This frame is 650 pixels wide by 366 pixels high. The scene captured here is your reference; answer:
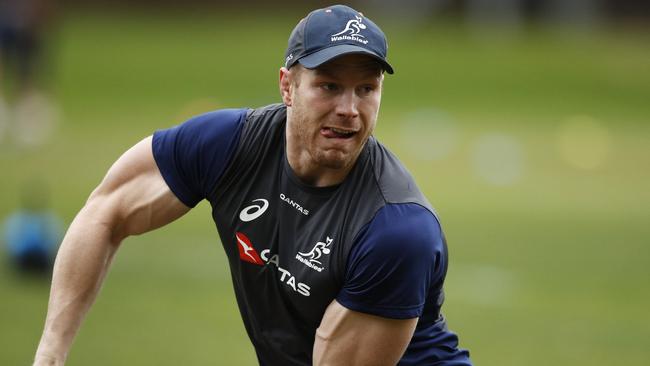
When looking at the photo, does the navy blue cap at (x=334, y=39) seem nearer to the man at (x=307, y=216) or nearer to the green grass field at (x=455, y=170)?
the man at (x=307, y=216)

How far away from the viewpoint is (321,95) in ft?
16.5

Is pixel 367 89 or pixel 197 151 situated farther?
pixel 197 151

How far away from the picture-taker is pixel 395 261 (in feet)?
16.3

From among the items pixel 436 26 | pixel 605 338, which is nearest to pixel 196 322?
pixel 605 338

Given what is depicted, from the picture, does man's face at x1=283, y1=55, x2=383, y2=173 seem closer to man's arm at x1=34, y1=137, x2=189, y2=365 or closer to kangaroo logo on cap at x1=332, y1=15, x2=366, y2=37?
kangaroo logo on cap at x1=332, y1=15, x2=366, y2=37

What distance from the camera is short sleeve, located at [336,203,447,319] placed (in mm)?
4961

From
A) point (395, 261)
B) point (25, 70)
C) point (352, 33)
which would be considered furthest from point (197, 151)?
point (25, 70)

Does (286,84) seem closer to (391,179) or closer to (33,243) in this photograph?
(391,179)

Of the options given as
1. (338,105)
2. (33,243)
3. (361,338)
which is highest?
(338,105)

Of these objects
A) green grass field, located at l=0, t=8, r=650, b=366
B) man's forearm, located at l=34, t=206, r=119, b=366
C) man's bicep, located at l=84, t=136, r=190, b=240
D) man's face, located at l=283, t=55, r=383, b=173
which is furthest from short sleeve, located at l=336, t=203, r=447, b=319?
green grass field, located at l=0, t=8, r=650, b=366

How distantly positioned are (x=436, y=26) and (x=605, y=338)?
68.7 ft

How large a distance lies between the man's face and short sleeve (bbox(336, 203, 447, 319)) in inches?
12.0

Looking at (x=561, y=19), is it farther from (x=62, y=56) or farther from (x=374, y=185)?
(x=374, y=185)

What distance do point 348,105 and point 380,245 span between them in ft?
1.86
